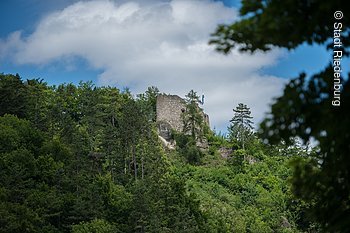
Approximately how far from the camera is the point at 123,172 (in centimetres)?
4525

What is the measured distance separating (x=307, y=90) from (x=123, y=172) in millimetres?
40289

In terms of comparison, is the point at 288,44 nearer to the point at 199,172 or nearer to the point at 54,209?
the point at 54,209

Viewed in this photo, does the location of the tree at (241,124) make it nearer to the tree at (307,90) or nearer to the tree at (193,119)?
the tree at (193,119)

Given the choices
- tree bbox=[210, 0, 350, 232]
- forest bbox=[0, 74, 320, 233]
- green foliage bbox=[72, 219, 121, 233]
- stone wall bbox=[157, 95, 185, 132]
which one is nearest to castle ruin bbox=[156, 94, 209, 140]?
stone wall bbox=[157, 95, 185, 132]

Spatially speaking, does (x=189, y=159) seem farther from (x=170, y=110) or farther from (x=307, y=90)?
(x=307, y=90)

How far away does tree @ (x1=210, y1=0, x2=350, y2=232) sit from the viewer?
5316 millimetres

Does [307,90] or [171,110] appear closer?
[307,90]

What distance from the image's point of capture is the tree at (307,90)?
5.32m

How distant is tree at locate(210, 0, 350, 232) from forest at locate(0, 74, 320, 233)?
14559 millimetres

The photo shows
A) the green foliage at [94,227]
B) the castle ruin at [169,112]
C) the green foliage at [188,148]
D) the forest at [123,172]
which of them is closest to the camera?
the green foliage at [94,227]

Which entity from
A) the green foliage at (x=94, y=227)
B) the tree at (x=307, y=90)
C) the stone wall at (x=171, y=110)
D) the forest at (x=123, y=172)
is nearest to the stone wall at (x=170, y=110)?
the stone wall at (x=171, y=110)

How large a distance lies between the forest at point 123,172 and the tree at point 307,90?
14.6 metres

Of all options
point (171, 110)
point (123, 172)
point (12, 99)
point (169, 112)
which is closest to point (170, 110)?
point (171, 110)

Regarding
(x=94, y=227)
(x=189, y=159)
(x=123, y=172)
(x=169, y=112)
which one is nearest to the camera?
(x=94, y=227)
